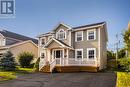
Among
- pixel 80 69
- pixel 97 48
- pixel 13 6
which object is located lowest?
pixel 80 69

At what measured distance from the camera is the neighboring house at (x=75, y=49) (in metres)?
26.4

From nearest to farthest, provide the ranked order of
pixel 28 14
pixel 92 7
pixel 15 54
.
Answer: pixel 92 7, pixel 28 14, pixel 15 54

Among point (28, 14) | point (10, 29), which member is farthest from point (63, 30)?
point (10, 29)

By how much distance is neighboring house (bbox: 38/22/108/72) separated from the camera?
2644 centimetres

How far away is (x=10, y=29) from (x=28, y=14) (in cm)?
2565

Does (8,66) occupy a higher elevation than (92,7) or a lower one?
lower

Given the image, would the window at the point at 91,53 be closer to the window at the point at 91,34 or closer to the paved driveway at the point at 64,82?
the window at the point at 91,34

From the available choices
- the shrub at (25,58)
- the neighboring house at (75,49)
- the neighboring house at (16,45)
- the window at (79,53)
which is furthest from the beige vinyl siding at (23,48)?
the window at (79,53)

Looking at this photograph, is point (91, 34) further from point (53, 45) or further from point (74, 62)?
point (53, 45)

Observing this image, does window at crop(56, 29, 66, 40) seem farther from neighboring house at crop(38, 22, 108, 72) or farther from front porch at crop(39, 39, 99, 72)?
front porch at crop(39, 39, 99, 72)

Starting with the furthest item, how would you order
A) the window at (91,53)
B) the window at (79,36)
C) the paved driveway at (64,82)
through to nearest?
the window at (79,36), the window at (91,53), the paved driveway at (64,82)

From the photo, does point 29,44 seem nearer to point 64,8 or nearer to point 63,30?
point 63,30

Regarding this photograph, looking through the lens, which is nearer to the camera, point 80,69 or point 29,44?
point 80,69

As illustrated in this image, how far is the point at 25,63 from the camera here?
32.5 metres
